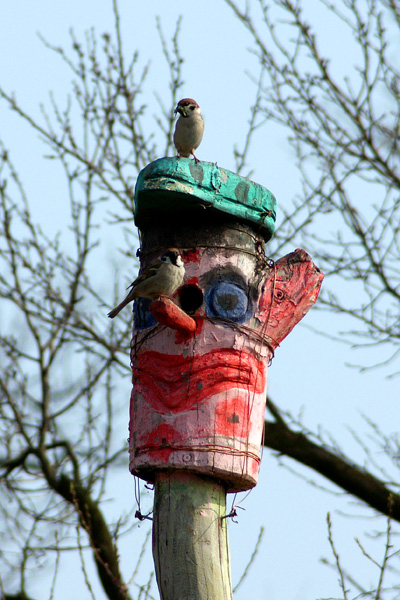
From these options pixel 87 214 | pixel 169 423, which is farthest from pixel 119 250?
pixel 169 423

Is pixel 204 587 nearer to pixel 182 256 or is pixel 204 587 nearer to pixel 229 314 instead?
pixel 229 314

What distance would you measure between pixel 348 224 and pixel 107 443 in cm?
220

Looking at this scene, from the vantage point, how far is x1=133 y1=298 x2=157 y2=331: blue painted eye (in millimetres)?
3893

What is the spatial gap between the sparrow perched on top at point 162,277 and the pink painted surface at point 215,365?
0.10 meters

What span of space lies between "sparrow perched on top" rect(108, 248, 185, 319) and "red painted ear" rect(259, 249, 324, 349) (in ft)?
1.30

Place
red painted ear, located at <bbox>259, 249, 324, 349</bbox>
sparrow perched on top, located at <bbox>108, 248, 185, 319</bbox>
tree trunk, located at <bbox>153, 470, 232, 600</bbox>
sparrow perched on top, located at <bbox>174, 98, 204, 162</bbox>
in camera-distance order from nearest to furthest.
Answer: tree trunk, located at <bbox>153, 470, 232, 600</bbox>, sparrow perched on top, located at <bbox>108, 248, 185, 319</bbox>, red painted ear, located at <bbox>259, 249, 324, 349</bbox>, sparrow perched on top, located at <bbox>174, 98, 204, 162</bbox>

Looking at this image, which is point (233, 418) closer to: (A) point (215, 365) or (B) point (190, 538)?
(A) point (215, 365)

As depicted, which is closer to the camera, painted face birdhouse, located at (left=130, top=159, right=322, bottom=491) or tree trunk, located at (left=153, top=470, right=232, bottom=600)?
tree trunk, located at (left=153, top=470, right=232, bottom=600)

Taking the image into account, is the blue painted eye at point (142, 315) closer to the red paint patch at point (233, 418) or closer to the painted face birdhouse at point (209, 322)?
the painted face birdhouse at point (209, 322)

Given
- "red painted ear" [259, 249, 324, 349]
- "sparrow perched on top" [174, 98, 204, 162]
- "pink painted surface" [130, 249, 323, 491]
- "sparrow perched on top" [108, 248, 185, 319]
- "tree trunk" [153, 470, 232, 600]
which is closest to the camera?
"tree trunk" [153, 470, 232, 600]

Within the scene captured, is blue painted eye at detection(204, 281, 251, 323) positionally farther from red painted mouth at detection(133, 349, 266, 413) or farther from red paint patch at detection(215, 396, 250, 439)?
red paint patch at detection(215, 396, 250, 439)

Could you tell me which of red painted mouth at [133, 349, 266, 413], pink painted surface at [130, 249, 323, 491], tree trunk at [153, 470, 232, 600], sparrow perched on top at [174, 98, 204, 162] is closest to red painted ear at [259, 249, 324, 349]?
pink painted surface at [130, 249, 323, 491]

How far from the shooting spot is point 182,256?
3.90 meters

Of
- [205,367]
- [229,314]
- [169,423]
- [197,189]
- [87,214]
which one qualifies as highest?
[87,214]
